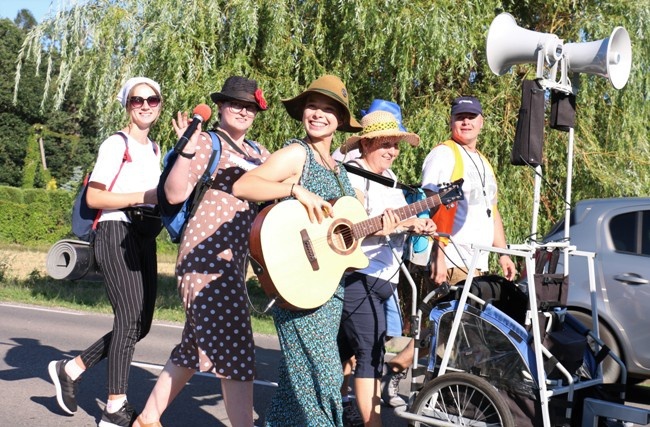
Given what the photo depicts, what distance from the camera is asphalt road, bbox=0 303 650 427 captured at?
6035 mm

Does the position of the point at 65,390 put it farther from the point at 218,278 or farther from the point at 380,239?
the point at 380,239

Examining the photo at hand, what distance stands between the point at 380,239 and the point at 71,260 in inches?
78.1

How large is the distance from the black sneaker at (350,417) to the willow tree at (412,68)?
556 cm

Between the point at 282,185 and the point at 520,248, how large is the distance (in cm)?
138

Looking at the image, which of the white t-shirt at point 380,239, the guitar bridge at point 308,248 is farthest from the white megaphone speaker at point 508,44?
the guitar bridge at point 308,248

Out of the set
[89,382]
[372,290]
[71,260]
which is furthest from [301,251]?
[89,382]

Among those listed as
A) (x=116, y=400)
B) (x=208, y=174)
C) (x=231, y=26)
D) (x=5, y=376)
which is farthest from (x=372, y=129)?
(x=231, y=26)

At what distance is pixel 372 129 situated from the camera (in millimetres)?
5270

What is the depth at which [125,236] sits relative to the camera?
18.5ft

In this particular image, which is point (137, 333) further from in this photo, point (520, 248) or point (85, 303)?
point (85, 303)

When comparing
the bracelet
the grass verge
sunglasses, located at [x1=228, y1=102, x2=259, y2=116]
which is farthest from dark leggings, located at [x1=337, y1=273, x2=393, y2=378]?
the grass verge

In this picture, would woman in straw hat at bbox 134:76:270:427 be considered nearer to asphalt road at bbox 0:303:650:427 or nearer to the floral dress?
the floral dress

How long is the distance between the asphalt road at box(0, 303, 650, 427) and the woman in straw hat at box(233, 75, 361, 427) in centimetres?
196

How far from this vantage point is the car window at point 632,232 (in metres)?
7.34
